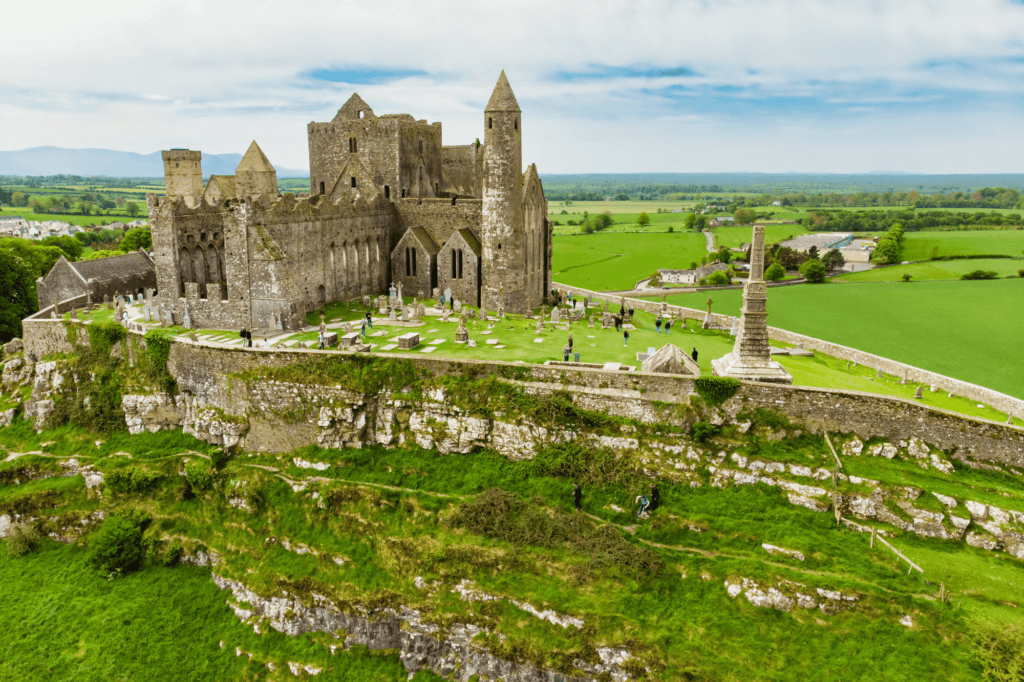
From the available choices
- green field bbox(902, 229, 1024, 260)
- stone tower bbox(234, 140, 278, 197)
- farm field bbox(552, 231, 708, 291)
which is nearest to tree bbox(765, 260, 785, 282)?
farm field bbox(552, 231, 708, 291)

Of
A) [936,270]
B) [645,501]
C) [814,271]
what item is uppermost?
[814,271]

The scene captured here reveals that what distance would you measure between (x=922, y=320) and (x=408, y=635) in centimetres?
5116

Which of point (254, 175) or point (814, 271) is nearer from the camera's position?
point (254, 175)

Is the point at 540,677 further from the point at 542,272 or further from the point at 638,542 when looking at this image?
the point at 542,272

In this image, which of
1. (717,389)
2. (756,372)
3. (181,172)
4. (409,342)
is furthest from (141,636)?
(181,172)

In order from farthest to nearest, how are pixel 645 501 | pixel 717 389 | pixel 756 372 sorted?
pixel 756 372
pixel 717 389
pixel 645 501

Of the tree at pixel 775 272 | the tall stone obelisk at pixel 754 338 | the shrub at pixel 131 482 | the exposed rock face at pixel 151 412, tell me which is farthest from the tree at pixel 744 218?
the shrub at pixel 131 482

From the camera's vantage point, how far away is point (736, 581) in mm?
22469

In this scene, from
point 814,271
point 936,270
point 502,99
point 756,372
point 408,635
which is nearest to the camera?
point 408,635

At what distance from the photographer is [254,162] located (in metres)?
45.6

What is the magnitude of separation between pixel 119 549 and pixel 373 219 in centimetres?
2488

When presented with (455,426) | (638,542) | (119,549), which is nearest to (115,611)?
(119,549)

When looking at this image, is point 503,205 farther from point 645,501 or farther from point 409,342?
point 645,501

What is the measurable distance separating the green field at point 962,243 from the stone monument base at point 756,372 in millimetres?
80097
